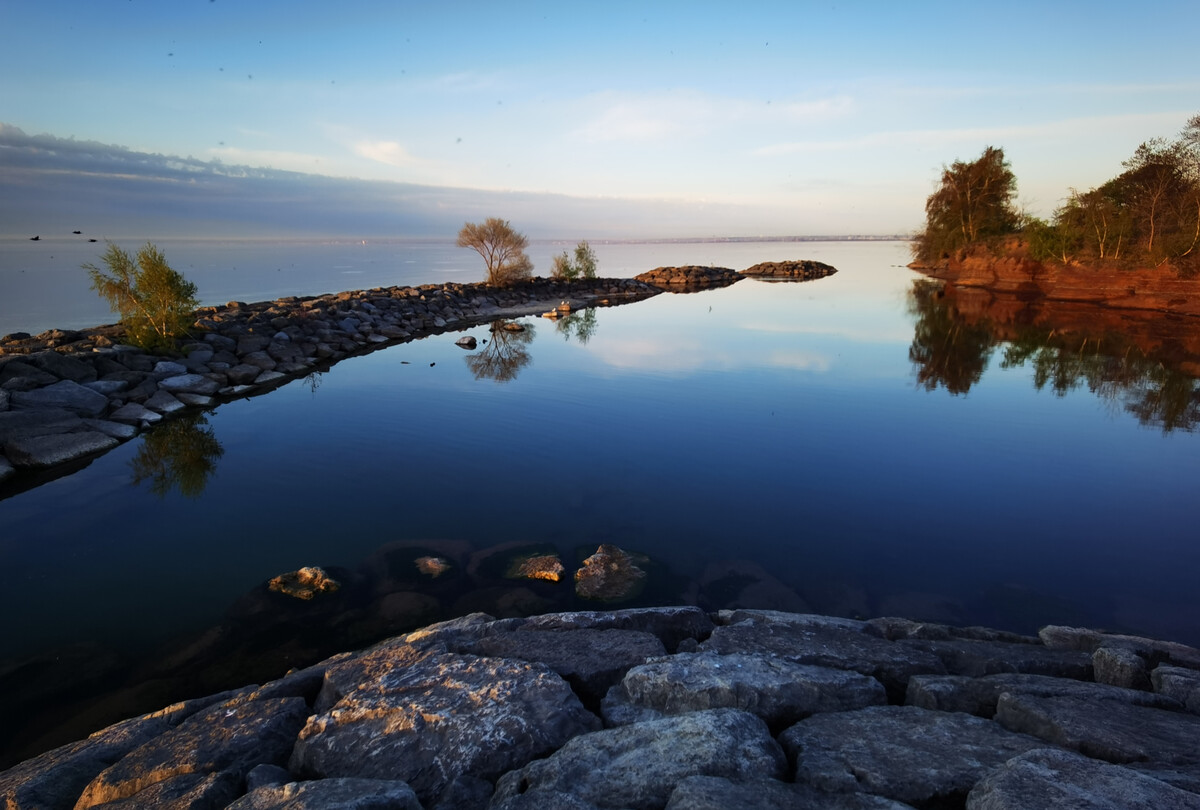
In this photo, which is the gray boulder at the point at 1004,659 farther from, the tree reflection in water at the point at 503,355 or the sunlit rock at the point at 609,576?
the tree reflection in water at the point at 503,355

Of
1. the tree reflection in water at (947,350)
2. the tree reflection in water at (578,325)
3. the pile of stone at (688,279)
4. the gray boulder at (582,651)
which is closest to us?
the gray boulder at (582,651)

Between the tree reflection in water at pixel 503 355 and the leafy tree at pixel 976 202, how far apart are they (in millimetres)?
58917

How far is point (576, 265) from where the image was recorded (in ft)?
198

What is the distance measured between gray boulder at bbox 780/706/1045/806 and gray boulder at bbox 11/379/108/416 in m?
19.1

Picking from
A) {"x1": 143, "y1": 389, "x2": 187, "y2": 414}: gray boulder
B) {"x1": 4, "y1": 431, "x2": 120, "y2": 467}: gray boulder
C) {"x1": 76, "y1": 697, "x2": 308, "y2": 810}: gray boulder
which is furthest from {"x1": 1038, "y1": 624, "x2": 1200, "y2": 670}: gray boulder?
{"x1": 143, "y1": 389, "x2": 187, "y2": 414}: gray boulder

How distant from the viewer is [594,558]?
893cm

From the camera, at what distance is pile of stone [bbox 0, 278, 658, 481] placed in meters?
14.2

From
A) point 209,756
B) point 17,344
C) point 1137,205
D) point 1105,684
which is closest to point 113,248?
point 17,344

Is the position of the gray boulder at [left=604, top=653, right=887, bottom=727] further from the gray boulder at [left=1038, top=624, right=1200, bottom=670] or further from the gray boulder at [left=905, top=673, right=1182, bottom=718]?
the gray boulder at [left=1038, top=624, right=1200, bottom=670]

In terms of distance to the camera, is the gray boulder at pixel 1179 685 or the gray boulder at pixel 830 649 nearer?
the gray boulder at pixel 1179 685

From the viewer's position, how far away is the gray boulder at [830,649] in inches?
201

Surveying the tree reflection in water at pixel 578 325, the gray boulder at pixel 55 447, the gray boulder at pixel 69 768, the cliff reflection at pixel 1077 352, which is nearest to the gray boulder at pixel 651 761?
the gray boulder at pixel 69 768

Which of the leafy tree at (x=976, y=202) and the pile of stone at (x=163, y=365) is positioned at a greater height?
the leafy tree at (x=976, y=202)

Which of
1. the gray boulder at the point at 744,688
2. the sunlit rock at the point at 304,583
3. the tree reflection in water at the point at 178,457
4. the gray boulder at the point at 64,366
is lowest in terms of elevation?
the sunlit rock at the point at 304,583
